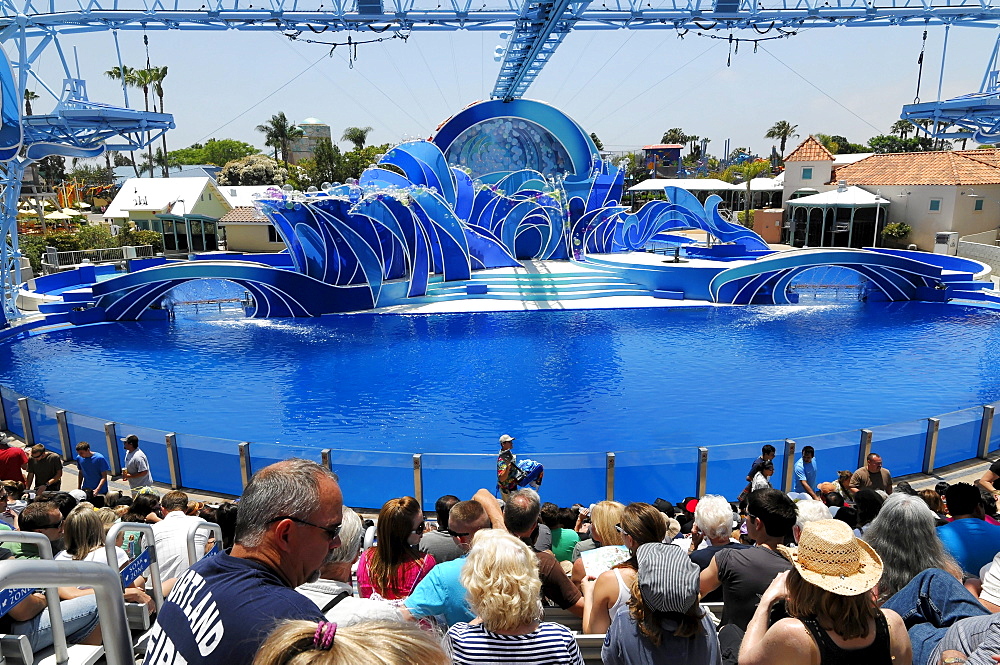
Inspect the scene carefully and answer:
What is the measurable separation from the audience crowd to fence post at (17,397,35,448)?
5.38m

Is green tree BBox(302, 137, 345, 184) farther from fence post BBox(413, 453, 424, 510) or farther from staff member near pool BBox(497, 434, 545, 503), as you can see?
staff member near pool BBox(497, 434, 545, 503)

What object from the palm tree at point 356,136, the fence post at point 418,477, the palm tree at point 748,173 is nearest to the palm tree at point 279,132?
the palm tree at point 356,136

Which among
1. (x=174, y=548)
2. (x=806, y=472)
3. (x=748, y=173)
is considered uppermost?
(x=748, y=173)

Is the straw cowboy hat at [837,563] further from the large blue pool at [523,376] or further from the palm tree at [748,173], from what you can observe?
the palm tree at [748,173]

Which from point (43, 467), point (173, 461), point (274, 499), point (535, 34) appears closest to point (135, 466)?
point (173, 461)

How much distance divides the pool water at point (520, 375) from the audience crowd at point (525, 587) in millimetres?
5529

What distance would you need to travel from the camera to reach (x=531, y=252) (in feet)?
79.1

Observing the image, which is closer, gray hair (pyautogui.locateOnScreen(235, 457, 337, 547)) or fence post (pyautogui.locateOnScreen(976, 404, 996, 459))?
gray hair (pyautogui.locateOnScreen(235, 457, 337, 547))

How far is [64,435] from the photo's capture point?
7.84 meters

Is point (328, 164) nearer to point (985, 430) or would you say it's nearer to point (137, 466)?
point (137, 466)

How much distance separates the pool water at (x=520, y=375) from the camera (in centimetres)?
967

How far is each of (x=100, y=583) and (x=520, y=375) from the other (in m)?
10.9

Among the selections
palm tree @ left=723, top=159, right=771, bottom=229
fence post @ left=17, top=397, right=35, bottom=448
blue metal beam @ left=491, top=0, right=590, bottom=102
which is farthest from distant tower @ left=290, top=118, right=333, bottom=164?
fence post @ left=17, top=397, right=35, bottom=448

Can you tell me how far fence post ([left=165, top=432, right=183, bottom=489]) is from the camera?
7020 millimetres
